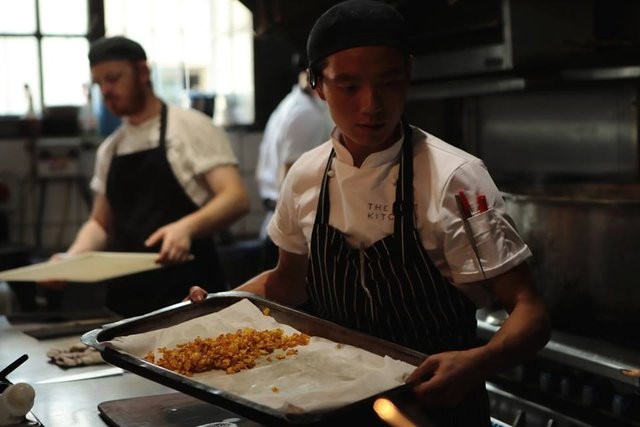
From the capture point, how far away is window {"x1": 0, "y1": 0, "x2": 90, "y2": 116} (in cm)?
548

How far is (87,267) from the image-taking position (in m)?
2.51

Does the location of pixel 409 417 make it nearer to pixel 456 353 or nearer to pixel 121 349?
pixel 456 353

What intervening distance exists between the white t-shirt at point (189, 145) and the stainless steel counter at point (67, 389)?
34.7 inches

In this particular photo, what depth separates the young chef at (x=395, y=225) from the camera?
1535 mm

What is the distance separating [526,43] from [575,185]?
49 centimetres

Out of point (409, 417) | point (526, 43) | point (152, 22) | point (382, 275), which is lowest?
point (409, 417)

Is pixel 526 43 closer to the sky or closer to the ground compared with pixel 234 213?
closer to the sky

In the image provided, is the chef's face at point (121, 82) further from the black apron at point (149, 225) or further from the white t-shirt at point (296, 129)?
the white t-shirt at point (296, 129)

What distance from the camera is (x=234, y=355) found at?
5.36 ft

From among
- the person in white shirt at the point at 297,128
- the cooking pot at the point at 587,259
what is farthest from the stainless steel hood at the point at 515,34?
the person in white shirt at the point at 297,128

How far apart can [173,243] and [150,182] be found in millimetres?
486

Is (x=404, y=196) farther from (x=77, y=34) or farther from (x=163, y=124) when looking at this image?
(x=77, y=34)

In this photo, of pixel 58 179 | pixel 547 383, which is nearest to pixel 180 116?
pixel 547 383

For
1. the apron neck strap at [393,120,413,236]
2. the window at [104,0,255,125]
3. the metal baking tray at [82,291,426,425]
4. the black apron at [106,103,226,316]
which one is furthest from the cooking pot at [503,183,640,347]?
the window at [104,0,255,125]
